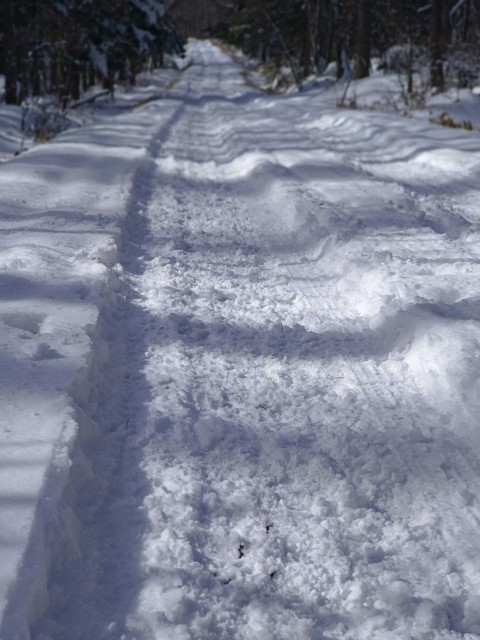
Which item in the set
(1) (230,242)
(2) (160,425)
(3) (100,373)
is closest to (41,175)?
(1) (230,242)

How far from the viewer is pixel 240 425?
105 inches

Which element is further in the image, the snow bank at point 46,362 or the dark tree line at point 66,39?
the dark tree line at point 66,39

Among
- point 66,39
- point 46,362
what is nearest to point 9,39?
point 66,39

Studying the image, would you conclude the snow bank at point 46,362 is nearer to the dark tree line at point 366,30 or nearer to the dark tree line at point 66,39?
the dark tree line at point 66,39

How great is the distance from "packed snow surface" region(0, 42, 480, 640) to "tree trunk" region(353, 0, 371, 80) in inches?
633

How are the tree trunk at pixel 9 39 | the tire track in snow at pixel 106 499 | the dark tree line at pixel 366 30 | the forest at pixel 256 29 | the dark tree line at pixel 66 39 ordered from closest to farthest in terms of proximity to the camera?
the tire track in snow at pixel 106 499, the dark tree line at pixel 366 30, the tree trunk at pixel 9 39, the forest at pixel 256 29, the dark tree line at pixel 66 39

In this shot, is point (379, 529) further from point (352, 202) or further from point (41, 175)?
point (41, 175)

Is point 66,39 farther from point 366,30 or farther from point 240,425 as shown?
point 240,425

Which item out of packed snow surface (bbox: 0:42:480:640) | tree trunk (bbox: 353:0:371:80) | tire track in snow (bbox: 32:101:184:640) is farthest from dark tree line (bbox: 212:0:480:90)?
tire track in snow (bbox: 32:101:184:640)

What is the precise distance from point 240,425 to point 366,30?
19.7 metres

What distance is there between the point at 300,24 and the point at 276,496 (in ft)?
102

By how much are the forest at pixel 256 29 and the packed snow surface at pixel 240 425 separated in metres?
13.0

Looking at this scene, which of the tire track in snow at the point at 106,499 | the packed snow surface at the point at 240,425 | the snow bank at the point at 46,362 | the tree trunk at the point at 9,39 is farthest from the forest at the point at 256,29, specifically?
the tire track in snow at the point at 106,499

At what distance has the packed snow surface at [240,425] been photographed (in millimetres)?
1805
